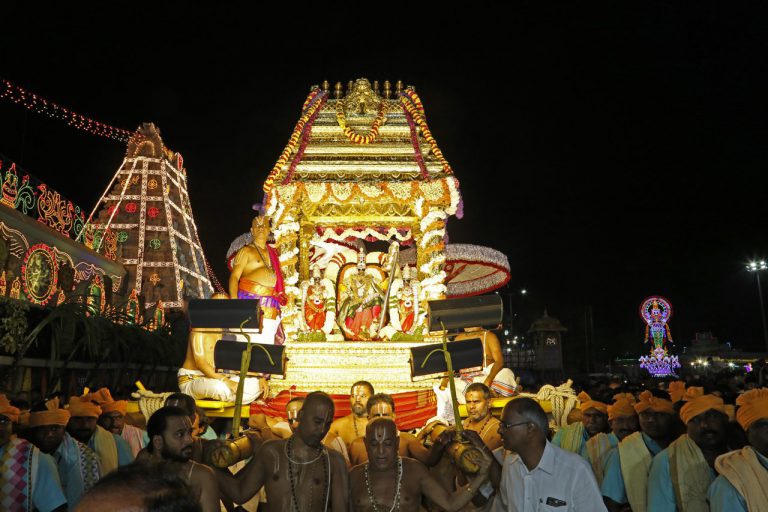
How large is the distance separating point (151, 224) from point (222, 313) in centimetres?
2989

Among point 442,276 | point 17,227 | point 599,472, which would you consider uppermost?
point 17,227

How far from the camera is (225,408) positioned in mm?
7398

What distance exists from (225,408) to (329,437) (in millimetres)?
1872

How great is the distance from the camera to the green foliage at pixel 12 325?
10.4m

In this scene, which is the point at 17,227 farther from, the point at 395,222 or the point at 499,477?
the point at 499,477

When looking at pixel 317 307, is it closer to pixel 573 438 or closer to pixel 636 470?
pixel 573 438

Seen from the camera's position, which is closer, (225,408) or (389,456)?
(389,456)

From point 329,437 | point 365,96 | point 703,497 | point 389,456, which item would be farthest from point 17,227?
point 703,497

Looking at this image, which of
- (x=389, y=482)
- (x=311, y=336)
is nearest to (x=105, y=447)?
(x=389, y=482)

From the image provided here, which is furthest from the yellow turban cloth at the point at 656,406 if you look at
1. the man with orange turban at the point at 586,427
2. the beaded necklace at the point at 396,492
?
the beaded necklace at the point at 396,492

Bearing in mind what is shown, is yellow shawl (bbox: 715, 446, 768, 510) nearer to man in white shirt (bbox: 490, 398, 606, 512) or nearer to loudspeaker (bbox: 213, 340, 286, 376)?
man in white shirt (bbox: 490, 398, 606, 512)

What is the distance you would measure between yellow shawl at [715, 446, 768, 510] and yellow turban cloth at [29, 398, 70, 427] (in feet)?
14.7

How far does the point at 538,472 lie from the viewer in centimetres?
302

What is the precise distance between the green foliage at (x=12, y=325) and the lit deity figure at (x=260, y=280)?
178 inches
